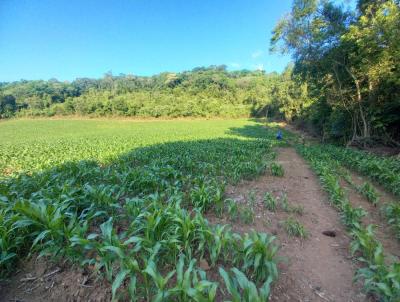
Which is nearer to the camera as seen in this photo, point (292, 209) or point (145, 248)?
point (145, 248)

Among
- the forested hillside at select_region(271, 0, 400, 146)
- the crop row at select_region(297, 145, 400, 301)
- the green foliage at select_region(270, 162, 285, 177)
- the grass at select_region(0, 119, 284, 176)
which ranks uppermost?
the forested hillside at select_region(271, 0, 400, 146)

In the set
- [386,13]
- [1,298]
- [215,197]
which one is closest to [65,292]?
[1,298]

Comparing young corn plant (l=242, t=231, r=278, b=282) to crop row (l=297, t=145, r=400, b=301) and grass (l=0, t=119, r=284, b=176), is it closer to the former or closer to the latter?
crop row (l=297, t=145, r=400, b=301)

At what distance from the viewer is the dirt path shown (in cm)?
225

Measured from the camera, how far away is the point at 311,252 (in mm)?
2986

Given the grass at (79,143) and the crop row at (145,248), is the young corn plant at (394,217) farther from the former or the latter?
the grass at (79,143)

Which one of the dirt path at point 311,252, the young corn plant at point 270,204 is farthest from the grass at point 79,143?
the dirt path at point 311,252

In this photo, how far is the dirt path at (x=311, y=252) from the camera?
7.39 feet

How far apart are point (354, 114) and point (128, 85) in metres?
93.1

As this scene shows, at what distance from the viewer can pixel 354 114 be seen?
14297 millimetres

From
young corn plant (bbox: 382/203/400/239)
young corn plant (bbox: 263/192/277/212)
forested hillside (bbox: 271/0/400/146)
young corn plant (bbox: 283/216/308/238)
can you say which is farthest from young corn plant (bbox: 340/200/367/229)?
forested hillside (bbox: 271/0/400/146)

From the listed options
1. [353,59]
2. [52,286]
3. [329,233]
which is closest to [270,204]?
[329,233]

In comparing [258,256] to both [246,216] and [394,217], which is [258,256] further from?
[394,217]

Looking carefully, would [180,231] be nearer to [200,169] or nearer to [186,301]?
[186,301]
